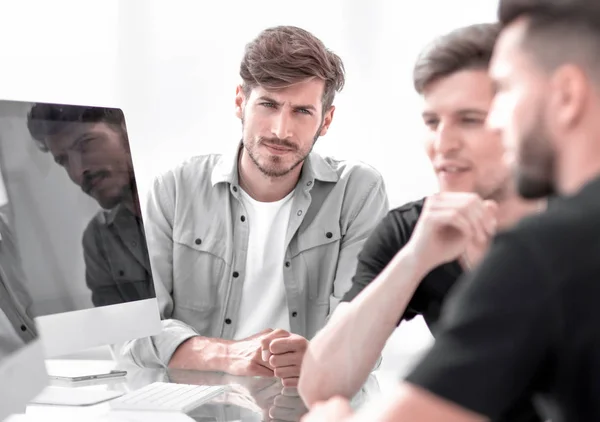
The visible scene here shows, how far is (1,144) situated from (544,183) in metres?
1.10

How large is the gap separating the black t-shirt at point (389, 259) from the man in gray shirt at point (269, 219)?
28.9 inches

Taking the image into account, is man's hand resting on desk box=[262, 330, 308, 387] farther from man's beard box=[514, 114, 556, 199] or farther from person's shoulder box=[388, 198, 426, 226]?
man's beard box=[514, 114, 556, 199]

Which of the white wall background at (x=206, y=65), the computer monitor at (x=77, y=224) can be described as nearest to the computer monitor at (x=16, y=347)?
the computer monitor at (x=77, y=224)

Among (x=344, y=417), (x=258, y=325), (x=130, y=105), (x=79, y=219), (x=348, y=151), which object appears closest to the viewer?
(x=344, y=417)

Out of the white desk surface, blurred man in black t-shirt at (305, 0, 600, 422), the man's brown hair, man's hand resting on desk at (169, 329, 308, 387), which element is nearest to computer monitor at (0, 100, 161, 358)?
the white desk surface

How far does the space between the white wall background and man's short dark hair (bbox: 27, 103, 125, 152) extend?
206 centimetres

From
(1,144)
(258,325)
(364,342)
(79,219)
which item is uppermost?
(1,144)

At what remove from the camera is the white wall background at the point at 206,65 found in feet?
12.8

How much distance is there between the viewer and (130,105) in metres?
4.27

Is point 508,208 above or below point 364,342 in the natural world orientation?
above

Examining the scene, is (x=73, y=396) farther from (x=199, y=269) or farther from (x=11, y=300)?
(x=199, y=269)

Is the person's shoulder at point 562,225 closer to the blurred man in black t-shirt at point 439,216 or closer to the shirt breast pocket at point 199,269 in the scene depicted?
the blurred man in black t-shirt at point 439,216

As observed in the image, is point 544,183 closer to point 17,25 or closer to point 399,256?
point 399,256

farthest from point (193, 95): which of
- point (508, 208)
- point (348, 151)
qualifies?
point (508, 208)
